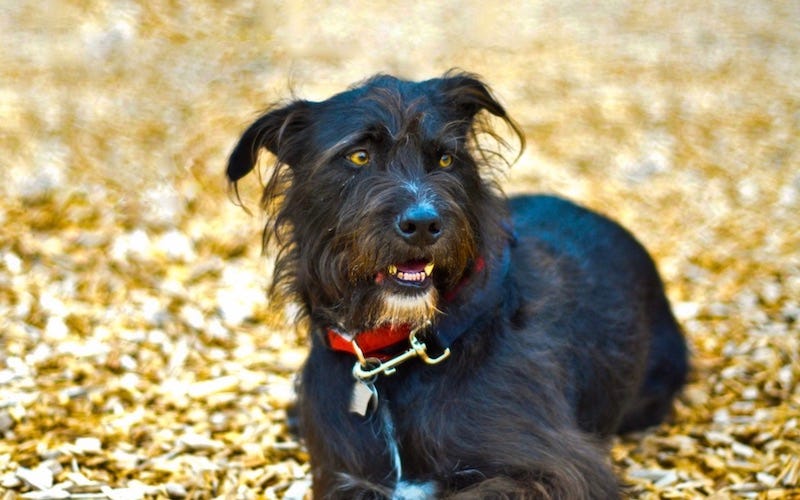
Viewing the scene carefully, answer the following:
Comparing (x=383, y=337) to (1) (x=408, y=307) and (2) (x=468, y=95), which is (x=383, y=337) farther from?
(2) (x=468, y=95)

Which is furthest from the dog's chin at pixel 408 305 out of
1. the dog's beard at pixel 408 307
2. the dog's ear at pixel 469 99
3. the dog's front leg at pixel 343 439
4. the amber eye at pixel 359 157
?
the dog's ear at pixel 469 99

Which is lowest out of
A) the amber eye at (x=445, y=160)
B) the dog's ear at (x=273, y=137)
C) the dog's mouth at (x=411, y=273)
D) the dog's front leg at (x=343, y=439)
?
the dog's front leg at (x=343, y=439)

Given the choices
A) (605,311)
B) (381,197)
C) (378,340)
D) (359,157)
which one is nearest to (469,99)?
(359,157)

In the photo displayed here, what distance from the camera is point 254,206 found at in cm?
770

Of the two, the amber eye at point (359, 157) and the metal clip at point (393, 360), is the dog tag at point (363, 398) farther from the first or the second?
the amber eye at point (359, 157)

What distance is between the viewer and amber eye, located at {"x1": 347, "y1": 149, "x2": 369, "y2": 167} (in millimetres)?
3463

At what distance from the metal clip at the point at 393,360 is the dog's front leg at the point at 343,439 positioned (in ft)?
0.33

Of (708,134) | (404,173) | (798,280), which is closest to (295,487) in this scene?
(404,173)

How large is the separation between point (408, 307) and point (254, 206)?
4599 millimetres

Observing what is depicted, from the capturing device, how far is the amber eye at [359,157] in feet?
11.4

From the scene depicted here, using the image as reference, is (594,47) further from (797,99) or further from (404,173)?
(404,173)

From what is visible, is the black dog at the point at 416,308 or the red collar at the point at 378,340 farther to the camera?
the red collar at the point at 378,340

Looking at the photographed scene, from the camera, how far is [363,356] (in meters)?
3.52

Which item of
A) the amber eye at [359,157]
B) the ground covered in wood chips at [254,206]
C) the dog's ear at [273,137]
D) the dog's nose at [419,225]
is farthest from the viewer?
the ground covered in wood chips at [254,206]
